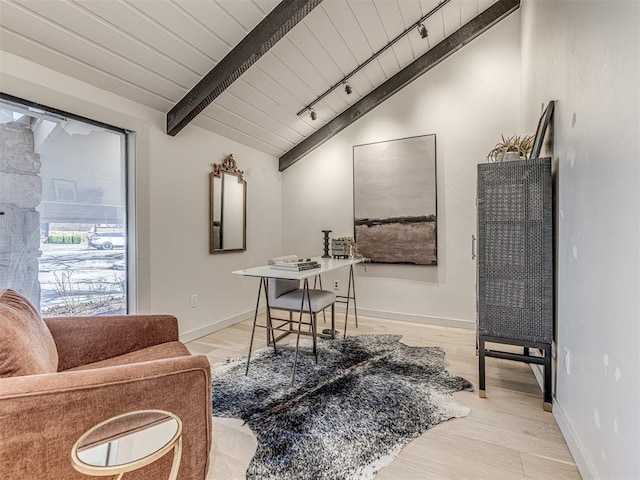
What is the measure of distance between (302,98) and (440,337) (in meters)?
2.84

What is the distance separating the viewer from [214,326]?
338 cm

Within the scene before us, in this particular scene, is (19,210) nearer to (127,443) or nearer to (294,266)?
(294,266)

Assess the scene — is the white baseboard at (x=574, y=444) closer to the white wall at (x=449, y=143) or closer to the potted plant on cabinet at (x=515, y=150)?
the potted plant on cabinet at (x=515, y=150)

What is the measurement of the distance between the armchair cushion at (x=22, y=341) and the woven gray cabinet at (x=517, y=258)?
87.7 inches

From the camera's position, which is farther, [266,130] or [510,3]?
[266,130]

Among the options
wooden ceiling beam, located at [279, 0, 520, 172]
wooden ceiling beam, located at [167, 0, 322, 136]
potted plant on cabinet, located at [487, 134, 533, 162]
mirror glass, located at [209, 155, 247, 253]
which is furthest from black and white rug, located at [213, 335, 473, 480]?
wooden ceiling beam, located at [279, 0, 520, 172]

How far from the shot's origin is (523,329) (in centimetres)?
194

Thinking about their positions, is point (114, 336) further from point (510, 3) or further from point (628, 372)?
point (510, 3)

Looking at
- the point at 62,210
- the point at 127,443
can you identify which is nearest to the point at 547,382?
the point at 127,443

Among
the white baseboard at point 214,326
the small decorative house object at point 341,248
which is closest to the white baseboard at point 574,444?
the small decorative house object at point 341,248

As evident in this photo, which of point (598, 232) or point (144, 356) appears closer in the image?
point (598, 232)

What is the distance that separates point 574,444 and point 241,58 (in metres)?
3.06

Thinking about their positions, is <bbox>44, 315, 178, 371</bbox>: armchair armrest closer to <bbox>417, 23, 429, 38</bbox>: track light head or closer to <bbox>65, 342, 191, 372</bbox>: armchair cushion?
<bbox>65, 342, 191, 372</bbox>: armchair cushion

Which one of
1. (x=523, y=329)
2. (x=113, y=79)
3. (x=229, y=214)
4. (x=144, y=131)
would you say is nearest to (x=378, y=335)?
(x=523, y=329)
